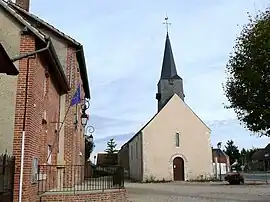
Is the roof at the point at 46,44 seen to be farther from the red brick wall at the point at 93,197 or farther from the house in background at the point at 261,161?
the house in background at the point at 261,161

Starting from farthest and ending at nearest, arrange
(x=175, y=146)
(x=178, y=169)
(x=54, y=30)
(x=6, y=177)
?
(x=175, y=146) < (x=178, y=169) < (x=54, y=30) < (x=6, y=177)

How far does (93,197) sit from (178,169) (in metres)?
33.1

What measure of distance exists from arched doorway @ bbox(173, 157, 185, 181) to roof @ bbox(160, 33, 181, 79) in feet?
39.1

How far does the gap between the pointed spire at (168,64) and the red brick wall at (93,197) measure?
38083 millimetres

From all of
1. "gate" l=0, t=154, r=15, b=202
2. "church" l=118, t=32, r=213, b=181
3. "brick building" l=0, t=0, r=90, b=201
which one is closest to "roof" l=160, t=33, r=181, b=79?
"church" l=118, t=32, r=213, b=181

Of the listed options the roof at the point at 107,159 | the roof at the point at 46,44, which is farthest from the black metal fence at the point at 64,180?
the roof at the point at 107,159

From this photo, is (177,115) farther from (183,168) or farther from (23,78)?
(23,78)

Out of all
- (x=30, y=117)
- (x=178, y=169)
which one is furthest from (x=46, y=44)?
(x=178, y=169)

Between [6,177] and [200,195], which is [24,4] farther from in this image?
[200,195]

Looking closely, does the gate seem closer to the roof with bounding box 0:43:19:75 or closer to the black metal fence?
the black metal fence

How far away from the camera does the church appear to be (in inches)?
1850

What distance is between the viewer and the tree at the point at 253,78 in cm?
1930

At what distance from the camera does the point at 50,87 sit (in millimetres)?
17500

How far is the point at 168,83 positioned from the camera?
175 feet
